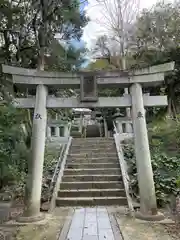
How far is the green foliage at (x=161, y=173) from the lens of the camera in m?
7.23

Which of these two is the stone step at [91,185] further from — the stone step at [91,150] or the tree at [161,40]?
the tree at [161,40]

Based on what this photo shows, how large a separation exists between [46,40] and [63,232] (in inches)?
383

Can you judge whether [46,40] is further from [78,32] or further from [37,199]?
[37,199]

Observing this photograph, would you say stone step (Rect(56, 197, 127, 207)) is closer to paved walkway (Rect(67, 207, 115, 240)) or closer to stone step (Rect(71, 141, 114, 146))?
paved walkway (Rect(67, 207, 115, 240))

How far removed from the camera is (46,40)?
12.5 m

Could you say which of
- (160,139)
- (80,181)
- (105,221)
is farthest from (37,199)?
(160,139)

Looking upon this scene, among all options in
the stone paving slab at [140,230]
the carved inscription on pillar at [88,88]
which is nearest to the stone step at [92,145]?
the carved inscription on pillar at [88,88]

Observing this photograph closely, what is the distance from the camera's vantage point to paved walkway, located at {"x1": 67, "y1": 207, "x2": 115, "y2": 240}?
480 cm

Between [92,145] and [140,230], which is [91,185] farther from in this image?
[140,230]

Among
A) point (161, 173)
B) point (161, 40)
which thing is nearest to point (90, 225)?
point (161, 173)

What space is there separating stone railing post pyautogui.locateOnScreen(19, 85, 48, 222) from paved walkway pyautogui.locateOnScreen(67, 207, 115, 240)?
0.95m

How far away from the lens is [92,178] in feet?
27.9

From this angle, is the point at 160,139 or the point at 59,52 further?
the point at 59,52

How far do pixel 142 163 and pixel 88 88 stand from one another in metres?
2.24
